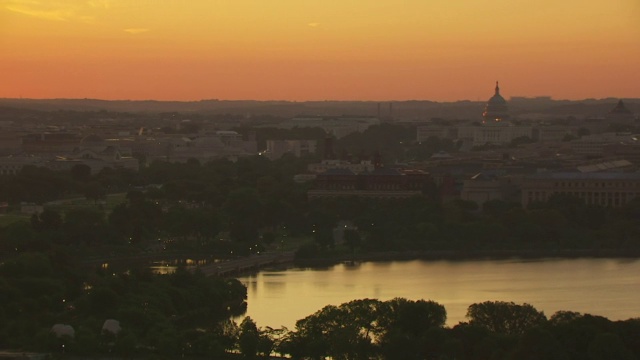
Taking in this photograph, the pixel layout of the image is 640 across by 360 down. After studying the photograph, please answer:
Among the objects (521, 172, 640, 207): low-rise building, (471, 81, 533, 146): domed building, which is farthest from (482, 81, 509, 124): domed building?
(521, 172, 640, 207): low-rise building

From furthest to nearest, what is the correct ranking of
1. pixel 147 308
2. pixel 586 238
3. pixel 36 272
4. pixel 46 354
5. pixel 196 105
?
1. pixel 196 105
2. pixel 586 238
3. pixel 36 272
4. pixel 147 308
5. pixel 46 354

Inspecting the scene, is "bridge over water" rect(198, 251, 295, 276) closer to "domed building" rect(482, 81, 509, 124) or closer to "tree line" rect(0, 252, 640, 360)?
"tree line" rect(0, 252, 640, 360)

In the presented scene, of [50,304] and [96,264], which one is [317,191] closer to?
[96,264]

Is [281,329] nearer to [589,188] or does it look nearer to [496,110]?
[589,188]

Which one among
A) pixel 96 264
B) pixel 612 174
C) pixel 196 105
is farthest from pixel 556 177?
pixel 196 105

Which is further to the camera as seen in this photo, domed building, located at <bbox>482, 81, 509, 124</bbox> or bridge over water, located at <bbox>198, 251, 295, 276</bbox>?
domed building, located at <bbox>482, 81, 509, 124</bbox>

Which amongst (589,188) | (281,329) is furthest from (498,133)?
(281,329)

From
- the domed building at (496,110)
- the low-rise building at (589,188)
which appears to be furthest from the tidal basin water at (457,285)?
the domed building at (496,110)

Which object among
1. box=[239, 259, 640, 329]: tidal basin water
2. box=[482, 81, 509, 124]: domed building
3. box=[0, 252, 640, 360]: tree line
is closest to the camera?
box=[0, 252, 640, 360]: tree line
